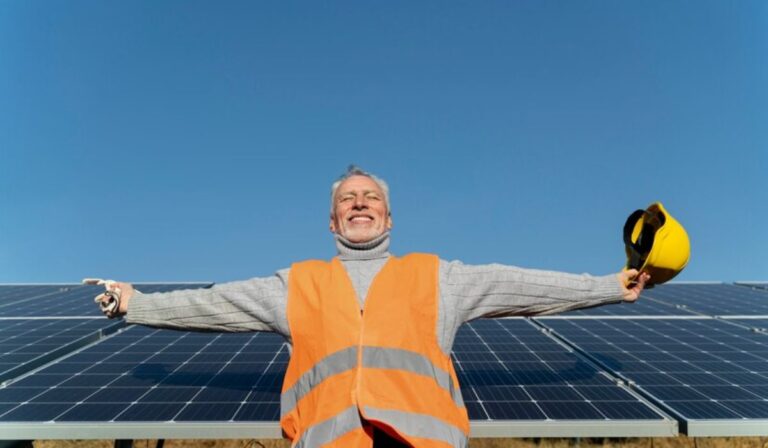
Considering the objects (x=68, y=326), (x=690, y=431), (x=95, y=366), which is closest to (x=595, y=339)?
(x=690, y=431)

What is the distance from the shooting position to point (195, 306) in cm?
306

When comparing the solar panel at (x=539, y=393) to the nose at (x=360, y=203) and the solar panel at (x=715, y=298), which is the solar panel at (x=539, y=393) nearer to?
the nose at (x=360, y=203)

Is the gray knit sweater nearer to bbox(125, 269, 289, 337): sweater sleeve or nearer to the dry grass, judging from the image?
bbox(125, 269, 289, 337): sweater sleeve

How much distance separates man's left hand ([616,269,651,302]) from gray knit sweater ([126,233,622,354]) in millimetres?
76

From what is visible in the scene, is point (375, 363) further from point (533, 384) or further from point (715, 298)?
point (715, 298)

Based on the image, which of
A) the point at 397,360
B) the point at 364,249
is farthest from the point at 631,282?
the point at 364,249

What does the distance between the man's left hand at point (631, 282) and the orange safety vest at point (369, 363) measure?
49.9 inches

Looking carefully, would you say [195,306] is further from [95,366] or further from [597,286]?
[95,366]

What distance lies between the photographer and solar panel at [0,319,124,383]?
565 centimetres

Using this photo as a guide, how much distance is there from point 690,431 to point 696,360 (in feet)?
7.01

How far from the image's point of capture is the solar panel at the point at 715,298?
28.8 ft

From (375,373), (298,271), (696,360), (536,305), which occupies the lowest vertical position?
(696,360)

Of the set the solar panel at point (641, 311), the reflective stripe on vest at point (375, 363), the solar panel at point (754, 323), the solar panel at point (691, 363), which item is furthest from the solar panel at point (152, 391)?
the solar panel at point (754, 323)

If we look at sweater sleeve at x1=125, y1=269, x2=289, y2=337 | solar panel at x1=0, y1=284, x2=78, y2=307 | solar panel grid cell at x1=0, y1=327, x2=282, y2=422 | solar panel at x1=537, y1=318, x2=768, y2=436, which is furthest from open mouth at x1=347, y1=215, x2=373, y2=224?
solar panel at x1=0, y1=284, x2=78, y2=307
